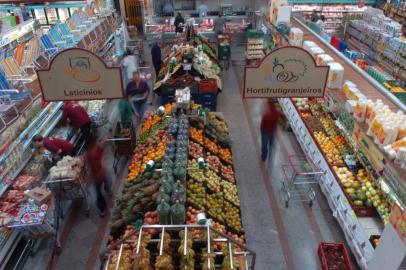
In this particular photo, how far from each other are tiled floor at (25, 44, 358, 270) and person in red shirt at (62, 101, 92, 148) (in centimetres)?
143

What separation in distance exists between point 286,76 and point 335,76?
2.40 m

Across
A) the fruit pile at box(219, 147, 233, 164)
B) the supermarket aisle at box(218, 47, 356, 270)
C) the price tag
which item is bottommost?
the supermarket aisle at box(218, 47, 356, 270)

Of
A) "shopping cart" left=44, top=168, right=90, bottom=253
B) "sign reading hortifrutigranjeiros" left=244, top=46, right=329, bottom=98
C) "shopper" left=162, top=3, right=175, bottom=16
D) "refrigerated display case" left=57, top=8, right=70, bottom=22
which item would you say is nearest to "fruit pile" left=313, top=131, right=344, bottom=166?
"sign reading hortifrutigranjeiros" left=244, top=46, right=329, bottom=98

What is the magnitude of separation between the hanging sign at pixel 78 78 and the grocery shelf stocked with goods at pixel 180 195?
4.95 feet

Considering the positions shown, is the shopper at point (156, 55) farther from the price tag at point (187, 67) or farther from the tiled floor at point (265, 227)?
the tiled floor at point (265, 227)

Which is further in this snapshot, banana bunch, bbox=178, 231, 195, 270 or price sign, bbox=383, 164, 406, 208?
price sign, bbox=383, 164, 406, 208

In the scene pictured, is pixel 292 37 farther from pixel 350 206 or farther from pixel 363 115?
pixel 350 206

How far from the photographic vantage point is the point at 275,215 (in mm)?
6652

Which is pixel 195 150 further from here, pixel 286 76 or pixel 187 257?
pixel 187 257

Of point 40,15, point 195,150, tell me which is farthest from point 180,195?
point 40,15

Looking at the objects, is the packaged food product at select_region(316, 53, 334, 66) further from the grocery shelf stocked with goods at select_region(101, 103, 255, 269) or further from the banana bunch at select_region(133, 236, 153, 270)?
the banana bunch at select_region(133, 236, 153, 270)

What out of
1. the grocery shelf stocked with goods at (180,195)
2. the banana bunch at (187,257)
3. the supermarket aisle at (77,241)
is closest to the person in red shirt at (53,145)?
the supermarket aisle at (77,241)

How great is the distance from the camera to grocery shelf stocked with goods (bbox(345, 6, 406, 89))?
11.5 meters

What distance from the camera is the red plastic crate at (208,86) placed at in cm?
983
